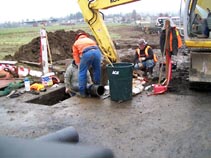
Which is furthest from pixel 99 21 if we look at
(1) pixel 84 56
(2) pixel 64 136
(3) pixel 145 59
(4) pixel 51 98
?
(2) pixel 64 136

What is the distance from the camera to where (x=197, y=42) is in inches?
314

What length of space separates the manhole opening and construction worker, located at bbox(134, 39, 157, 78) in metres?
2.53

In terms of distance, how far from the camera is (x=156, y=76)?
10.3 m

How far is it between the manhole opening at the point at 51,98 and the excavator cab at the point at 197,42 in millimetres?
3450

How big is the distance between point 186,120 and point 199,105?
118 centimetres

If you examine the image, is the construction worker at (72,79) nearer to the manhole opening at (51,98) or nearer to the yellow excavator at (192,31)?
the manhole opening at (51,98)

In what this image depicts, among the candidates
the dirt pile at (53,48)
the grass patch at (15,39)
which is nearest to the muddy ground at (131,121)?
the dirt pile at (53,48)

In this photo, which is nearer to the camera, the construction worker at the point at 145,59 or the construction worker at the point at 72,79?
the construction worker at the point at 72,79

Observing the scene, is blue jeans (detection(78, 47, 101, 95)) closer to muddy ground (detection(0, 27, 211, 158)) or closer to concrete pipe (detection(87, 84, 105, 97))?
concrete pipe (detection(87, 84, 105, 97))

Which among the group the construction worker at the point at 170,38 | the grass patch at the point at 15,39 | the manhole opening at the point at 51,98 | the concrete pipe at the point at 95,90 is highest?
the construction worker at the point at 170,38

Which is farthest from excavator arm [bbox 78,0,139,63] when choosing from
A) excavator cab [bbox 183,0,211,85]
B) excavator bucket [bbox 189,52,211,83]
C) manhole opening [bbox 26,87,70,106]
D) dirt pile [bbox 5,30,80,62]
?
dirt pile [bbox 5,30,80,62]

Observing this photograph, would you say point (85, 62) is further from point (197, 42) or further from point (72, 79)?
point (197, 42)

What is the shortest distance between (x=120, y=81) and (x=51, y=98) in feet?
6.97

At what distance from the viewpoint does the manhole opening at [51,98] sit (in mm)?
8258
